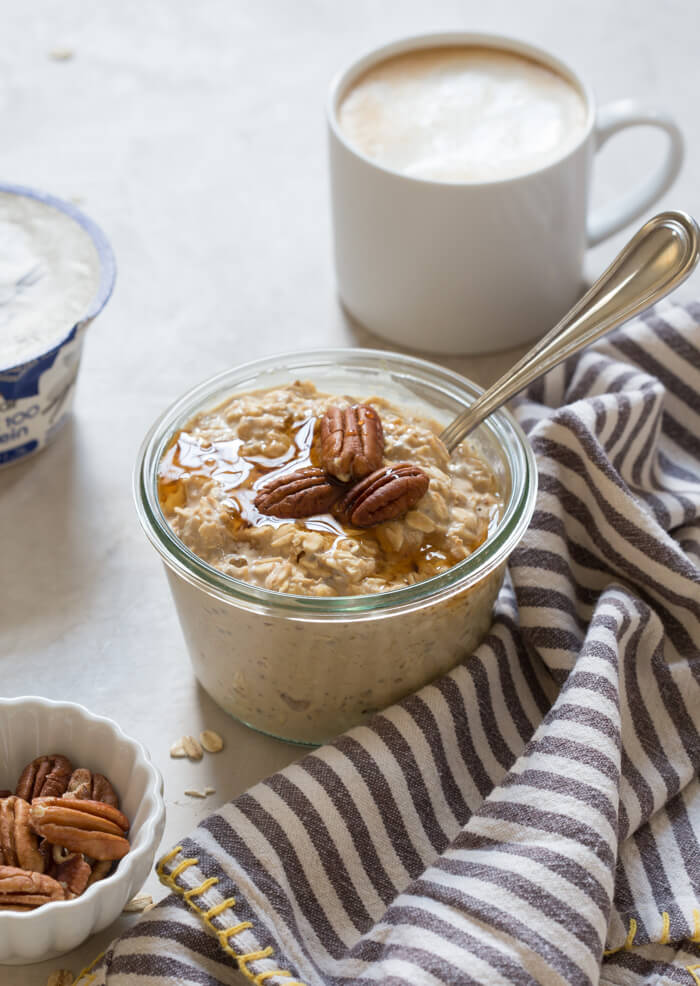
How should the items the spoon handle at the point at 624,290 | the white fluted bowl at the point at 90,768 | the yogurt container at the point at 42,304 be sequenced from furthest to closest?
the yogurt container at the point at 42,304 < the spoon handle at the point at 624,290 < the white fluted bowl at the point at 90,768

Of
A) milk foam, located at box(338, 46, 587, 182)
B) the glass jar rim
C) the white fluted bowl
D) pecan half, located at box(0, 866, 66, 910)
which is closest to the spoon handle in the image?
the glass jar rim

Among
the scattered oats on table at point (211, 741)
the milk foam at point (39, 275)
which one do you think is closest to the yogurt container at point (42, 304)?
the milk foam at point (39, 275)

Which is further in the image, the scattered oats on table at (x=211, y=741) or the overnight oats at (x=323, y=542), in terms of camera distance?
the scattered oats on table at (x=211, y=741)

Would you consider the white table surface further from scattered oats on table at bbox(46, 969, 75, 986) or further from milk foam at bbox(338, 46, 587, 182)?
milk foam at bbox(338, 46, 587, 182)

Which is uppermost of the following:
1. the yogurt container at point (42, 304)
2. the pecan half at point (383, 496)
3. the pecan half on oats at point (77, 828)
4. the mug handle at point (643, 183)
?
the mug handle at point (643, 183)

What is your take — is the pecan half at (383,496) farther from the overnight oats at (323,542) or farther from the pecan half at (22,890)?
the pecan half at (22,890)

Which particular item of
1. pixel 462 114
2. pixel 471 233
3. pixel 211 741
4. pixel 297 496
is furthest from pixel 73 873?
pixel 462 114

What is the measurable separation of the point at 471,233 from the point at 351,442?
1.31 ft

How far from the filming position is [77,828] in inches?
35.9

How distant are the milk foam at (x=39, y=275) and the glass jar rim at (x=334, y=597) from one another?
7.9 inches

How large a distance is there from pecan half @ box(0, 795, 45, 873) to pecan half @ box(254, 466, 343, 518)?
0.30 meters

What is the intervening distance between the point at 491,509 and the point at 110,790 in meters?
0.40

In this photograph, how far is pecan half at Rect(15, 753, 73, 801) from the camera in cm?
98

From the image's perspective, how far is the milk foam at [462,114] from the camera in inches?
54.0
